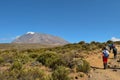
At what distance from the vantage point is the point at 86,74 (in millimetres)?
17797

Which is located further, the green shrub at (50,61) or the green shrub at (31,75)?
the green shrub at (50,61)

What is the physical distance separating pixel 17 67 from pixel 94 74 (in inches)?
211

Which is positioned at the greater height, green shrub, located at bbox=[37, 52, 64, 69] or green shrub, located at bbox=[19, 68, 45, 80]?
green shrub, located at bbox=[37, 52, 64, 69]

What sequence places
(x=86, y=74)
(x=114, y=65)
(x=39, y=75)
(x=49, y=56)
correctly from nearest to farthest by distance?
1. (x=39, y=75)
2. (x=86, y=74)
3. (x=114, y=65)
4. (x=49, y=56)

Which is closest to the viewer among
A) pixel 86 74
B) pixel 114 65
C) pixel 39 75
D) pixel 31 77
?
pixel 31 77

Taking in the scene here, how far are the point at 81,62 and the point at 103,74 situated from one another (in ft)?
7.37

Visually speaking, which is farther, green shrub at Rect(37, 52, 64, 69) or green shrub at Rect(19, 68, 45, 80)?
green shrub at Rect(37, 52, 64, 69)

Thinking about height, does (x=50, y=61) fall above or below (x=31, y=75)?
above

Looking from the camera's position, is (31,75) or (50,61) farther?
(50,61)

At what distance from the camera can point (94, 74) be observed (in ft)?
59.2

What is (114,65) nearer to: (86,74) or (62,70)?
(86,74)

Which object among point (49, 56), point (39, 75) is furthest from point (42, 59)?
point (39, 75)

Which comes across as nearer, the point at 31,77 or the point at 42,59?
the point at 31,77

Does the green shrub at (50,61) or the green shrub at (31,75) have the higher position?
the green shrub at (50,61)
